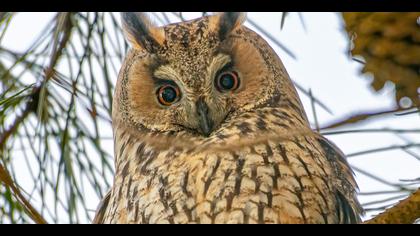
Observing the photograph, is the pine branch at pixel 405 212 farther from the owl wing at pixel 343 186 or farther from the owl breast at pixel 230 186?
the owl wing at pixel 343 186

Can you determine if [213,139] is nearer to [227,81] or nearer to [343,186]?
[227,81]

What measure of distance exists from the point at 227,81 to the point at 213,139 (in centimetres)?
23

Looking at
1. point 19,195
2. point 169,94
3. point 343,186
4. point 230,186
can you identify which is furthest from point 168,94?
point 19,195

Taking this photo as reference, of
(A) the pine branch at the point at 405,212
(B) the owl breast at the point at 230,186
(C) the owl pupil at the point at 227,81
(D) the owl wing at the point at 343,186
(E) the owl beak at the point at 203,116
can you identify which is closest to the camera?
(A) the pine branch at the point at 405,212

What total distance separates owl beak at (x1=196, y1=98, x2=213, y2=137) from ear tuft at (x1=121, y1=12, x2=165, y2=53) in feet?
0.86

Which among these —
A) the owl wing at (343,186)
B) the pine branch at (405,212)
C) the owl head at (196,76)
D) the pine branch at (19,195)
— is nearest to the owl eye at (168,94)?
the owl head at (196,76)

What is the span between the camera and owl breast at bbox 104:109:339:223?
1.85 m

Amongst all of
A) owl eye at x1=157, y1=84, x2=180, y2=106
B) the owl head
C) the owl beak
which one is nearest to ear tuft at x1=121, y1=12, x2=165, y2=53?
the owl head

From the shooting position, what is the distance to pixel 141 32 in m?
2.41

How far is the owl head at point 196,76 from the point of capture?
88.2 inches

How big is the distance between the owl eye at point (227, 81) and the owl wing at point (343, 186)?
0.34 m

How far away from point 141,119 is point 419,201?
52.0 inches
